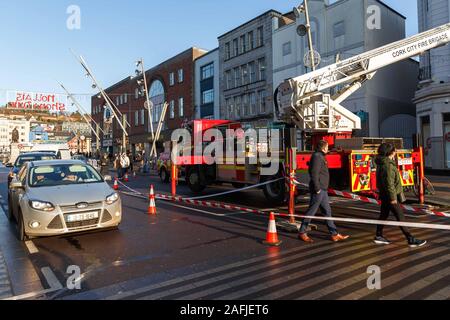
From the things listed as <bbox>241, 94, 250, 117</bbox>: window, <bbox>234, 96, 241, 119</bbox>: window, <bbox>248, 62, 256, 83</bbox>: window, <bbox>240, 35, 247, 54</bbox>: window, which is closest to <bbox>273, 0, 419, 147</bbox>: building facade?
<bbox>248, 62, 256, 83</bbox>: window

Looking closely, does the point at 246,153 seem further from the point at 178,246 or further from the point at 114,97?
the point at 114,97

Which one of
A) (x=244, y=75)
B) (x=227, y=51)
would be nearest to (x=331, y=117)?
(x=244, y=75)

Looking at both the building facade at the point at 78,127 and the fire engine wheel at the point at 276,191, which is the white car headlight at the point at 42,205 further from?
the building facade at the point at 78,127

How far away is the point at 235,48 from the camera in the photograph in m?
35.8

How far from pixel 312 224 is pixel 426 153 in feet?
51.9

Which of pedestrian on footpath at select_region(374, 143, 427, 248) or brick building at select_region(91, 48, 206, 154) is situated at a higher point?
brick building at select_region(91, 48, 206, 154)

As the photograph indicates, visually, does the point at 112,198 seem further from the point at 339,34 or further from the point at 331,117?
the point at 339,34

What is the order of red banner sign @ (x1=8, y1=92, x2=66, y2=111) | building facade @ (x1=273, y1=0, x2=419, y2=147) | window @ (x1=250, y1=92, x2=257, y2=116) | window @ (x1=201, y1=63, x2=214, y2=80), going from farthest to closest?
window @ (x1=201, y1=63, x2=214, y2=80)
window @ (x1=250, y1=92, x2=257, y2=116)
red banner sign @ (x1=8, y1=92, x2=66, y2=111)
building facade @ (x1=273, y1=0, x2=419, y2=147)

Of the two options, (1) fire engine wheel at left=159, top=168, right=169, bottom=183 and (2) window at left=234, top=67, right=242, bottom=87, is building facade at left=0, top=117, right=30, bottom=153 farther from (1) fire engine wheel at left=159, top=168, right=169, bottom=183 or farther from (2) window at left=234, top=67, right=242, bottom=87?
(1) fire engine wheel at left=159, top=168, right=169, bottom=183

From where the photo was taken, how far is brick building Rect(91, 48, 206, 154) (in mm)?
42688

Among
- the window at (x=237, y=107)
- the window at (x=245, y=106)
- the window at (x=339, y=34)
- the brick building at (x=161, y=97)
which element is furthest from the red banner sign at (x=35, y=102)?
the window at (x=339, y=34)

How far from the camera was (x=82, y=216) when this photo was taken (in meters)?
6.37

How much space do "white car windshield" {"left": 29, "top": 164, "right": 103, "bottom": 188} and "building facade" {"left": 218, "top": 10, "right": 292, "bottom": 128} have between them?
22.7 meters

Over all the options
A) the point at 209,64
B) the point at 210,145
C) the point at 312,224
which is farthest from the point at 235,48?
the point at 312,224
